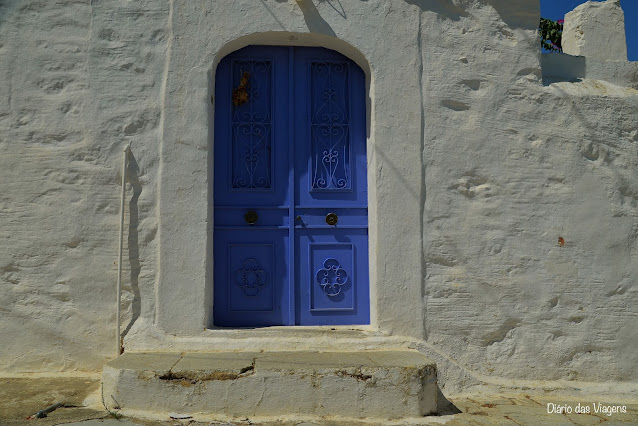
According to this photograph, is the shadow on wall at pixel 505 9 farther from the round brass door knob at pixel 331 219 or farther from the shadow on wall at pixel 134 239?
the shadow on wall at pixel 134 239

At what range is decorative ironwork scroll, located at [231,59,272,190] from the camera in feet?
14.9

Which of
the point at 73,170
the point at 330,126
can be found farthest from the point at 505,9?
the point at 73,170

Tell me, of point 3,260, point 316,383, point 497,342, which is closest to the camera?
point 316,383

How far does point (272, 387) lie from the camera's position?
3592mm

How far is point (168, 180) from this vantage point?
4.22m

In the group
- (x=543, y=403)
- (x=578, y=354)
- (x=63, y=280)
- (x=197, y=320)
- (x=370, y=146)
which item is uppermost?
(x=370, y=146)

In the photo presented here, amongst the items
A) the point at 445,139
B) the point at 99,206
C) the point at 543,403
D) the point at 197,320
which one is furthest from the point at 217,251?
the point at 543,403

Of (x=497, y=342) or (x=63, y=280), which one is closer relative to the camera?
(x=63, y=280)

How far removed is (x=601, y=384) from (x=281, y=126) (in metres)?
3.18

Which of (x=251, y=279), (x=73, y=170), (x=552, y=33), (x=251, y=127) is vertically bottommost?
(x=251, y=279)

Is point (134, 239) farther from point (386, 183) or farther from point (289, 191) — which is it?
point (386, 183)

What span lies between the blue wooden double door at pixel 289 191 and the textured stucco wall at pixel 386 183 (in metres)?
0.22

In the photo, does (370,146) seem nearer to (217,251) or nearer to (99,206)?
(217,251)

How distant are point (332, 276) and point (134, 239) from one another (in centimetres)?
151
